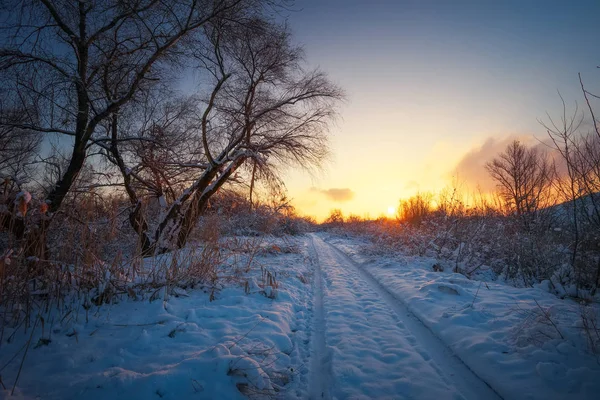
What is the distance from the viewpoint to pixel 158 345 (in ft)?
8.07

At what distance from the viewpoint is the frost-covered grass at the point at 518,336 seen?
6.79ft

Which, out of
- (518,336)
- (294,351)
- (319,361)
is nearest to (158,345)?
(294,351)

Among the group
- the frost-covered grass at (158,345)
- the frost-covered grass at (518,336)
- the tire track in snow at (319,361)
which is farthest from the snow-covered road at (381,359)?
the frost-covered grass at (158,345)

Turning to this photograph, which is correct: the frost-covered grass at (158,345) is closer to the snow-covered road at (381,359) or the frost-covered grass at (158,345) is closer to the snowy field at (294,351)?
the snowy field at (294,351)

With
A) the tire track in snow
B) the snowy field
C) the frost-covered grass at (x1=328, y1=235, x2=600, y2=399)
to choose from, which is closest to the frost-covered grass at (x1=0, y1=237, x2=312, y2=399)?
the snowy field

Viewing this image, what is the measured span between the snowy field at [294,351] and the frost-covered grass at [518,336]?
0.04ft

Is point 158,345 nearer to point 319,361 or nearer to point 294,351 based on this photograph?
point 294,351

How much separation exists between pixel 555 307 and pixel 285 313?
3.89 meters

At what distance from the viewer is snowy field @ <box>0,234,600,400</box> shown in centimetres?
195

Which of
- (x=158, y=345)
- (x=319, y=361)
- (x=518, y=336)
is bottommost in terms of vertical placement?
(x=319, y=361)

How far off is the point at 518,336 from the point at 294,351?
2.69 m

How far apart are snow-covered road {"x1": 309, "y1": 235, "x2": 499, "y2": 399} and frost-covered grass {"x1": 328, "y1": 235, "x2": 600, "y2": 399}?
0.19m

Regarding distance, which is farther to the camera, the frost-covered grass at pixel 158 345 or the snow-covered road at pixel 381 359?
the snow-covered road at pixel 381 359

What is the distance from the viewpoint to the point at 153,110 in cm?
765
